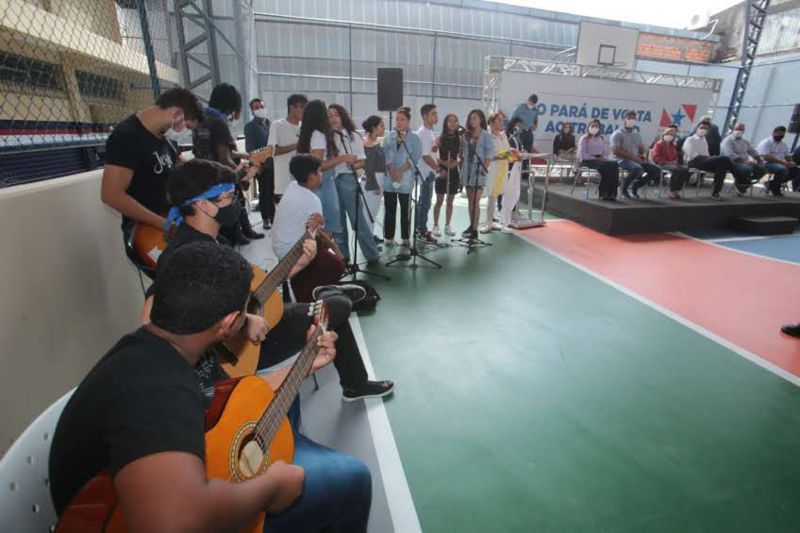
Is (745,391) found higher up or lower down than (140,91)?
lower down

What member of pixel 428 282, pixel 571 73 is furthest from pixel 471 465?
pixel 571 73

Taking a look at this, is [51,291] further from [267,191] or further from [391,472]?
[267,191]

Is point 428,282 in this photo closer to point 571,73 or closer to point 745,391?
point 745,391

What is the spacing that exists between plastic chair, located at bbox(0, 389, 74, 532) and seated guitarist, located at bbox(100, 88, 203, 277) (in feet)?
4.18

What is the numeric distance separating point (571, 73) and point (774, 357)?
28.2 feet

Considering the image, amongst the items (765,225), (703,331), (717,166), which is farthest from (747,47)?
(703,331)

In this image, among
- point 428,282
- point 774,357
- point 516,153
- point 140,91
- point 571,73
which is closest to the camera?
point 774,357

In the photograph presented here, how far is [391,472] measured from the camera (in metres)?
1.99

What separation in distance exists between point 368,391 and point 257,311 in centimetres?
98

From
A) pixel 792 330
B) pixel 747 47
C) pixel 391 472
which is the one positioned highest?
pixel 747 47

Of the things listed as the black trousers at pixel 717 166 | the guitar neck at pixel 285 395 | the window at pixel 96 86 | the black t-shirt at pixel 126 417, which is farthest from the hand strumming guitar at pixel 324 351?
the black trousers at pixel 717 166

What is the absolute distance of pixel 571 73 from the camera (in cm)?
965

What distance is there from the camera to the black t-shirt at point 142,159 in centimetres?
204

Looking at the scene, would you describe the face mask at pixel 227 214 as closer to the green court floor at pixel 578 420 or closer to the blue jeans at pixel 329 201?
the green court floor at pixel 578 420
